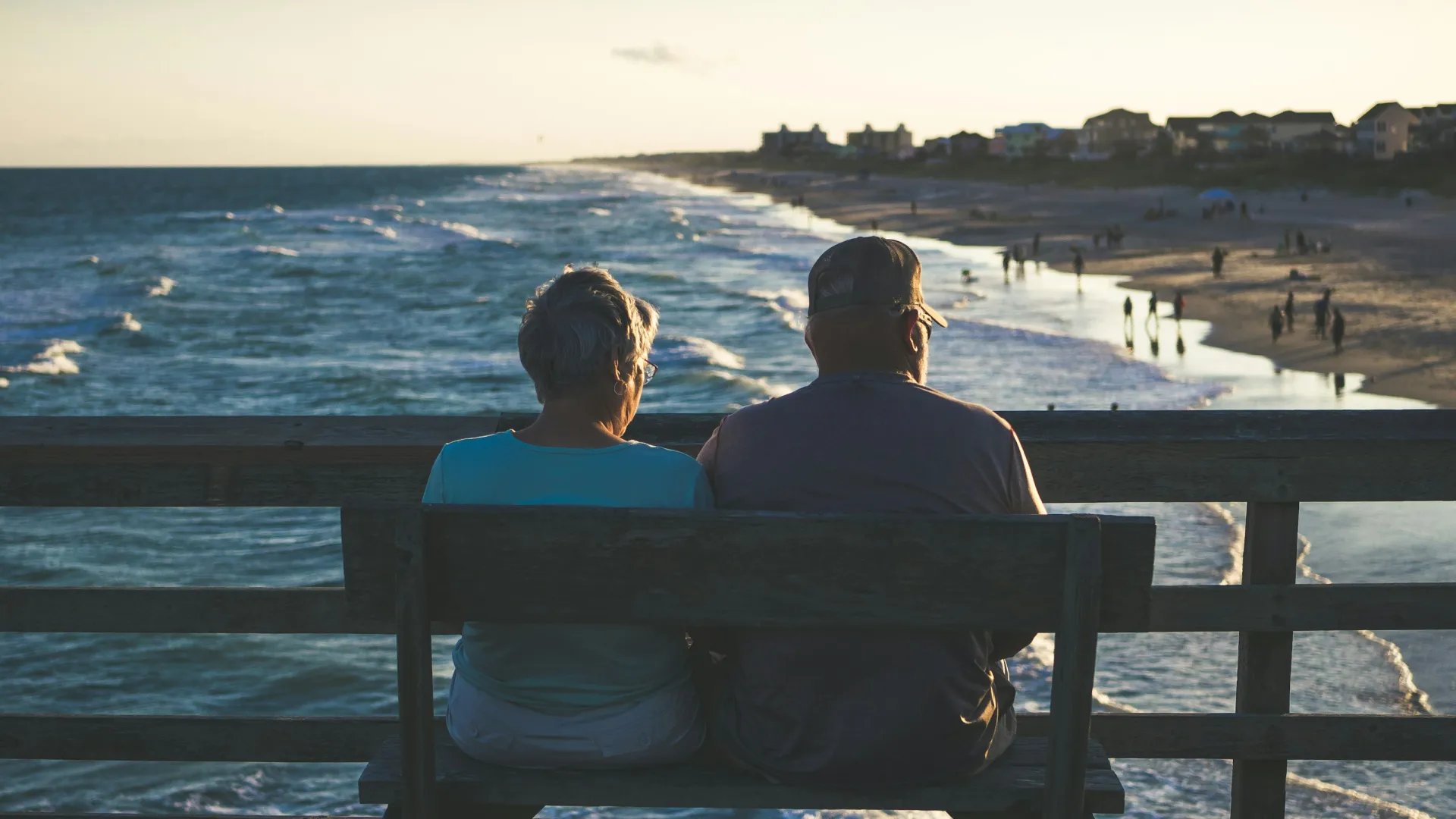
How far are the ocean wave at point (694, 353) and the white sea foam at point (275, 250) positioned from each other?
3485cm

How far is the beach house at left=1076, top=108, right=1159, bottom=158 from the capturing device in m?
152

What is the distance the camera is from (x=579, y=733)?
244cm

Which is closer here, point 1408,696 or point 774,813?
point 774,813

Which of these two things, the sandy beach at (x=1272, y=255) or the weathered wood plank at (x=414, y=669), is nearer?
the weathered wood plank at (x=414, y=669)

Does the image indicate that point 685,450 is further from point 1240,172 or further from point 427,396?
point 1240,172

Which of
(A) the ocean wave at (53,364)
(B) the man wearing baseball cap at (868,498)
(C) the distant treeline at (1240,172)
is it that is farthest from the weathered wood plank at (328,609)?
(C) the distant treeline at (1240,172)

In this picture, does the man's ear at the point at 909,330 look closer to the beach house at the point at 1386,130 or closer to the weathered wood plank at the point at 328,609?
the weathered wood plank at the point at 328,609

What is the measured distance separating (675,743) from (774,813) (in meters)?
3.61

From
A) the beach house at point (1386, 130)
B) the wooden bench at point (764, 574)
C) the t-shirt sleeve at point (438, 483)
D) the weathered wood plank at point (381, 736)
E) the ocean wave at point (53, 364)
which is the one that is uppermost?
the beach house at point (1386, 130)

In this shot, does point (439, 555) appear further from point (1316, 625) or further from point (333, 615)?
point (1316, 625)

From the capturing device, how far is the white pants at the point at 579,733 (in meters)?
2.44

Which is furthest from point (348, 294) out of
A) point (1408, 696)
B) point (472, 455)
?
point (472, 455)

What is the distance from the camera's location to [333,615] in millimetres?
2832

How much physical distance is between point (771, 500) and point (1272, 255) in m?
48.0
